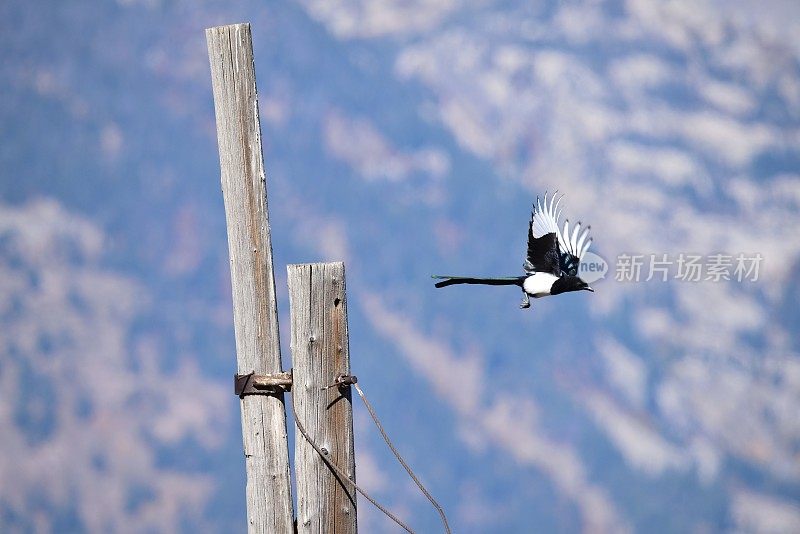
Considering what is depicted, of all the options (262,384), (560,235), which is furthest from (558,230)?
(262,384)

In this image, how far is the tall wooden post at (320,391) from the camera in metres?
3.57

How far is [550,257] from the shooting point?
15.5ft

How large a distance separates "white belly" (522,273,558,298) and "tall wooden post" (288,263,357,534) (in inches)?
53.7

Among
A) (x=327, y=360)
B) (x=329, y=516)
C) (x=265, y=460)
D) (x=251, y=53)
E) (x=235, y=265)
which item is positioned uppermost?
(x=251, y=53)

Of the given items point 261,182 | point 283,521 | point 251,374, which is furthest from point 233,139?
point 283,521

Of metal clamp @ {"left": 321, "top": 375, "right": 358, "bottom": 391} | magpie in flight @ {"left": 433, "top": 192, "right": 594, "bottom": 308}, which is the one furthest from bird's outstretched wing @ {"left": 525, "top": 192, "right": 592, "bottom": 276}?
metal clamp @ {"left": 321, "top": 375, "right": 358, "bottom": 391}

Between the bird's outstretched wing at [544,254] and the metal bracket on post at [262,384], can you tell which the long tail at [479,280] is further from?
the metal bracket on post at [262,384]

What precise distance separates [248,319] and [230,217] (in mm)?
416

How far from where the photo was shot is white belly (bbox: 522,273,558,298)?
469 cm

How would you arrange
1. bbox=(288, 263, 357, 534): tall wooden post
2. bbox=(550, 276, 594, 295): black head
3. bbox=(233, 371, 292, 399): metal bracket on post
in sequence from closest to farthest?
bbox=(288, 263, 357, 534): tall wooden post < bbox=(233, 371, 292, 399): metal bracket on post < bbox=(550, 276, 594, 295): black head

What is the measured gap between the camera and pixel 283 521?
3701mm

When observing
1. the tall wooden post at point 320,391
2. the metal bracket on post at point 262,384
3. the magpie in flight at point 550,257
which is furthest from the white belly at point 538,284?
the metal bracket on post at point 262,384

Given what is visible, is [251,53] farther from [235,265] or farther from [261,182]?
Result: [235,265]

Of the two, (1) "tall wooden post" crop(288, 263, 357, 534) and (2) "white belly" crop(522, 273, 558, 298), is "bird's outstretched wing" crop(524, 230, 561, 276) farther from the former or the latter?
(1) "tall wooden post" crop(288, 263, 357, 534)
